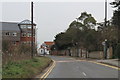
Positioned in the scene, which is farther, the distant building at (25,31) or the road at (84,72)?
the distant building at (25,31)

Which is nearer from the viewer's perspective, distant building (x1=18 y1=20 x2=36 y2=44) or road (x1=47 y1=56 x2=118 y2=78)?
road (x1=47 y1=56 x2=118 y2=78)

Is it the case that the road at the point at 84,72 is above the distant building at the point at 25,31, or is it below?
below

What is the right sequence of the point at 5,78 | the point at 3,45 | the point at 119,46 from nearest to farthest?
the point at 5,78
the point at 3,45
the point at 119,46

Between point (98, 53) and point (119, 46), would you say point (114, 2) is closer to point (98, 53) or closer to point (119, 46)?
point (119, 46)

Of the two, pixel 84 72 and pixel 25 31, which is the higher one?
pixel 25 31

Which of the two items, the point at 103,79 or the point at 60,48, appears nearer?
the point at 103,79

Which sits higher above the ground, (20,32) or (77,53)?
(20,32)

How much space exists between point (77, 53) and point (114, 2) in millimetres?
43531

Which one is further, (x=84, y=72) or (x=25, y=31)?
(x=25, y=31)

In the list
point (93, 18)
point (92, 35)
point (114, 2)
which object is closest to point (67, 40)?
point (93, 18)

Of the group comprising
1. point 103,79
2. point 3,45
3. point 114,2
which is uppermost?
point 114,2

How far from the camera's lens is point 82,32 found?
77500 millimetres

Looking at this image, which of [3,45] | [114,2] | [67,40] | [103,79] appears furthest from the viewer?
[67,40]

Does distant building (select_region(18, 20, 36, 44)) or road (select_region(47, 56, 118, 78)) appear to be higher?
distant building (select_region(18, 20, 36, 44))
